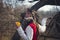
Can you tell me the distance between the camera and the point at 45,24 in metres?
7.43

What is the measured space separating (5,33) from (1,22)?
45 cm

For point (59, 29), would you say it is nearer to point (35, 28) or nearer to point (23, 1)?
point (35, 28)

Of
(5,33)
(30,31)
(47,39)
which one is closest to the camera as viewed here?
Result: (30,31)

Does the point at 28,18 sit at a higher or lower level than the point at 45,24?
higher

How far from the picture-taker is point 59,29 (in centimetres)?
712

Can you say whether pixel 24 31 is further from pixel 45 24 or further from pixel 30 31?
pixel 45 24

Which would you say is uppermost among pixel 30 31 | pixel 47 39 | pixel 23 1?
pixel 30 31

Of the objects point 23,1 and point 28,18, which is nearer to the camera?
point 28,18

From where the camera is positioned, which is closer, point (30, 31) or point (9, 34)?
point (30, 31)

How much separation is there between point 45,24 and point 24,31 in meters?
1.25

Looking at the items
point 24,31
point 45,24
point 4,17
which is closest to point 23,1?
point 4,17

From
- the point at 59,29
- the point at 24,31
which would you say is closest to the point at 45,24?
the point at 59,29

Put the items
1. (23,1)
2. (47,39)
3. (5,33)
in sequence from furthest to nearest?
1. (23,1)
2. (5,33)
3. (47,39)

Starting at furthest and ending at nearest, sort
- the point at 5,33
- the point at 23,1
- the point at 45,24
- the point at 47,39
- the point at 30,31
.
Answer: the point at 23,1, the point at 5,33, the point at 45,24, the point at 47,39, the point at 30,31
